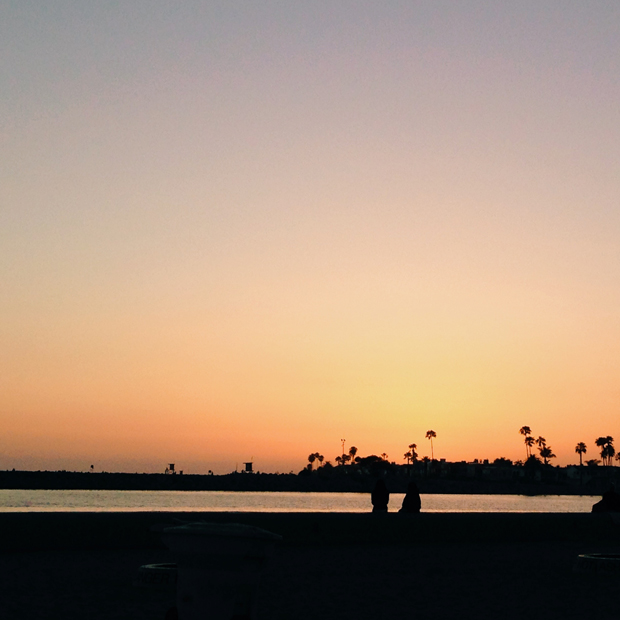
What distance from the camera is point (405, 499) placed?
23.7 metres

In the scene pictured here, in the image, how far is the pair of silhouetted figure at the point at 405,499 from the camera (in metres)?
23.3
